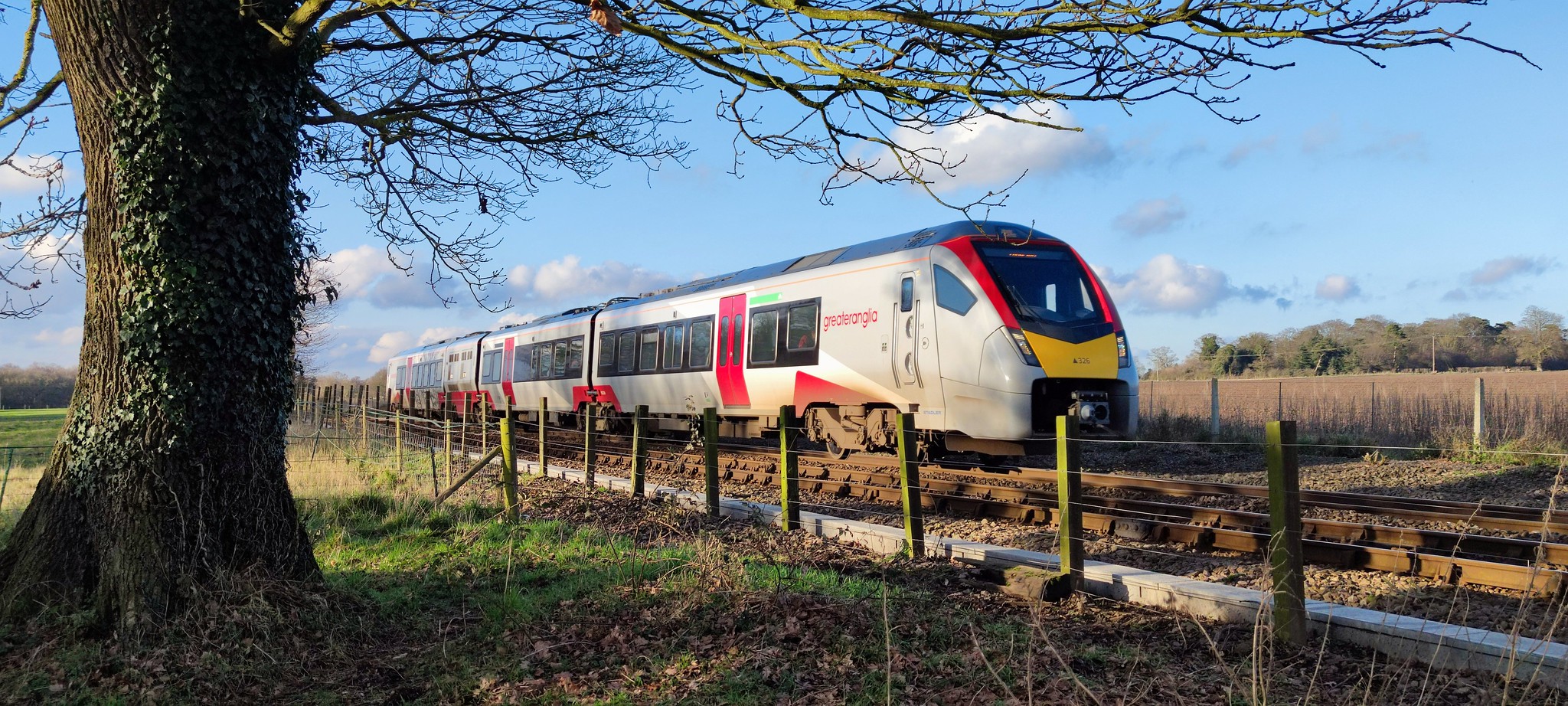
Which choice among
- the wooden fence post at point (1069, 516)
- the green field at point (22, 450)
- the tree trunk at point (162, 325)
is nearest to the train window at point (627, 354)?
the green field at point (22, 450)

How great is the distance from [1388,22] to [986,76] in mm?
1818

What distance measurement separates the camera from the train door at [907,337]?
1152 centimetres

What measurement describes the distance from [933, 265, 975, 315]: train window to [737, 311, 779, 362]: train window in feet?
10.6

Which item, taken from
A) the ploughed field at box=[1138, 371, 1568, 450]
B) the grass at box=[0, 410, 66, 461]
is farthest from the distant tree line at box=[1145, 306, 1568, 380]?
the grass at box=[0, 410, 66, 461]

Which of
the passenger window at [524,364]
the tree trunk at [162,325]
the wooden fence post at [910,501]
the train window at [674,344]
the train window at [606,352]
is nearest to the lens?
the tree trunk at [162,325]

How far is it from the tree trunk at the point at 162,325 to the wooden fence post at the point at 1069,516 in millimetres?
4885

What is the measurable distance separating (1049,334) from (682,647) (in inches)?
283

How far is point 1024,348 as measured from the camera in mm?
10688

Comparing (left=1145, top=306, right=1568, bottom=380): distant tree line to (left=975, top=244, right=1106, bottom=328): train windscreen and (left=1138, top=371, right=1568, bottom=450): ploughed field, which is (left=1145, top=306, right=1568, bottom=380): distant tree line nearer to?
(left=1138, top=371, right=1568, bottom=450): ploughed field

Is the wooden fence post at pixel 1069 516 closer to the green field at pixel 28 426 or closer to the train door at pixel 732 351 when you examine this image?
the train door at pixel 732 351

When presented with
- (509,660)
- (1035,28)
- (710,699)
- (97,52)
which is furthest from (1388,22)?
(97,52)

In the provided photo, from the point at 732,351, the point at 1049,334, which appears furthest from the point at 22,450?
the point at 1049,334

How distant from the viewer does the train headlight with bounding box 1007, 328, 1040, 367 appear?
10672 mm

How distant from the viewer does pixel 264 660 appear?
17.5 feet
